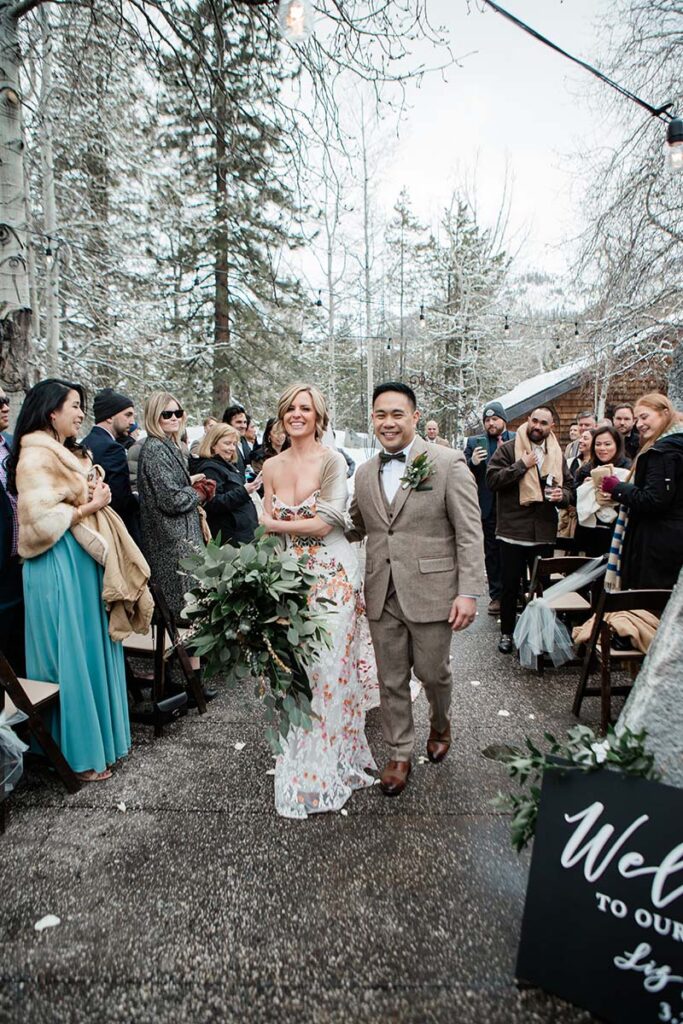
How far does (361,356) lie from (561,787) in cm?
3279

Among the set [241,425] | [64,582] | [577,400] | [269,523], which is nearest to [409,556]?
[269,523]

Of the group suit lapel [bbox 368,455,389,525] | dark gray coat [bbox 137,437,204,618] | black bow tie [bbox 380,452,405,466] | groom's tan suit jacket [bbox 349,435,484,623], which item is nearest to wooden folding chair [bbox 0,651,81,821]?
dark gray coat [bbox 137,437,204,618]

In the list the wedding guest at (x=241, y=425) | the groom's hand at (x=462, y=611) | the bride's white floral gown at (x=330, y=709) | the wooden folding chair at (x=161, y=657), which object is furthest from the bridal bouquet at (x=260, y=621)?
the wedding guest at (x=241, y=425)

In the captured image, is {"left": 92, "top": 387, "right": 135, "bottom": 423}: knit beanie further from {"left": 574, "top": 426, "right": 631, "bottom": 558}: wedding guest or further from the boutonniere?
{"left": 574, "top": 426, "right": 631, "bottom": 558}: wedding guest

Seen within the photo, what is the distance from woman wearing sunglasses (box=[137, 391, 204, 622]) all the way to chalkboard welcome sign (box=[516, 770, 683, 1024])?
306 cm

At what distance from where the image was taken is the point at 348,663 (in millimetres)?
3236

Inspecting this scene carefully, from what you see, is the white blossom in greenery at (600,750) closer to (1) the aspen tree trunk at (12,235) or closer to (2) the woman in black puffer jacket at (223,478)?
(2) the woman in black puffer jacket at (223,478)

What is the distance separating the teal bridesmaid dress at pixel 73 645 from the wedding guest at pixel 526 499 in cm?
369

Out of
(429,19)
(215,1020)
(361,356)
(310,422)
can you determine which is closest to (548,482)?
(310,422)

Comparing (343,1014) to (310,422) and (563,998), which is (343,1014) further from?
(310,422)

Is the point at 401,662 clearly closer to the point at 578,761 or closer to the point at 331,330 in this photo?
the point at 578,761

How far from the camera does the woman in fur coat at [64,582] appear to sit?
10.5 feet

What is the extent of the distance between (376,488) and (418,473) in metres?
0.28

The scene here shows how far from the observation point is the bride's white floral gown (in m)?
3.09
